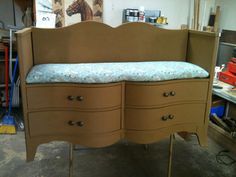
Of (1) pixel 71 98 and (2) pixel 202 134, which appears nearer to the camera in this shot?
(1) pixel 71 98

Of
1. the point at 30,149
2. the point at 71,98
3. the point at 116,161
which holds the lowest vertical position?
the point at 116,161

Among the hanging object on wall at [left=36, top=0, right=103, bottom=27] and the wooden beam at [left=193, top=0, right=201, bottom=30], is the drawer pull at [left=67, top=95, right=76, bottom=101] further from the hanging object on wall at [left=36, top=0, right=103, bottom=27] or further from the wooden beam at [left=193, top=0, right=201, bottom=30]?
the wooden beam at [left=193, top=0, right=201, bottom=30]

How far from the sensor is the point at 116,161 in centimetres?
192

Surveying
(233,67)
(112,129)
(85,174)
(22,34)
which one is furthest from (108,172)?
(233,67)

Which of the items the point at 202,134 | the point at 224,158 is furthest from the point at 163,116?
the point at 224,158

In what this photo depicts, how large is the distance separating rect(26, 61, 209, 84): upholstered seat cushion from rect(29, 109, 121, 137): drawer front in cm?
18

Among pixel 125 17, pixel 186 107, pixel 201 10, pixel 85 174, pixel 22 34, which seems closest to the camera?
pixel 22 34

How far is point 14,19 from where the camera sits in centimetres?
279

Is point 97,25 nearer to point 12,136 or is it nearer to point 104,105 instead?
point 104,105

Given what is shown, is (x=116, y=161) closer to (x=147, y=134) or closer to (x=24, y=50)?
(x=147, y=134)

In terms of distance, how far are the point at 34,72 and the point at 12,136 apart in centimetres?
133

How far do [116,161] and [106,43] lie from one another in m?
0.99

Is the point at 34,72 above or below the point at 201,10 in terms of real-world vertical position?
below

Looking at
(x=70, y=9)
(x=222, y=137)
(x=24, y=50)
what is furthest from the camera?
(x=70, y=9)
